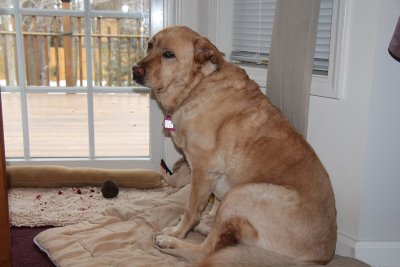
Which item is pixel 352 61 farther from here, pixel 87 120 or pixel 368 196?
pixel 87 120

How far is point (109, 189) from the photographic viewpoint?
2.70 meters

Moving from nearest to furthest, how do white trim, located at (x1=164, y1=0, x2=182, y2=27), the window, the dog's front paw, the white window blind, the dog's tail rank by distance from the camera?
the dog's tail
the dog's front paw
the white window blind
white trim, located at (x1=164, y1=0, x2=182, y2=27)
the window

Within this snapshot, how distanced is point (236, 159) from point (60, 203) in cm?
130

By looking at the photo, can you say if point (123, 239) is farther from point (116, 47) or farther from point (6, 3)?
point (6, 3)

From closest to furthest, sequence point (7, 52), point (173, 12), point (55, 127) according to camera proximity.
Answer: point (173, 12)
point (7, 52)
point (55, 127)

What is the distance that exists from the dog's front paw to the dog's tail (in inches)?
14.5

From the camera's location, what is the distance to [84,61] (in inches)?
118

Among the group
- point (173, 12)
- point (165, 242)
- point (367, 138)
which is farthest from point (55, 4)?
point (367, 138)

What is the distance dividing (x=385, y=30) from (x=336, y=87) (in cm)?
33

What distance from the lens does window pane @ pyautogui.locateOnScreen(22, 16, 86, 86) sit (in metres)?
2.93

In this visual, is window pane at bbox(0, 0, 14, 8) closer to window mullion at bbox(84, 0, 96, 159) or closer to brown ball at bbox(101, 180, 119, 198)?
window mullion at bbox(84, 0, 96, 159)

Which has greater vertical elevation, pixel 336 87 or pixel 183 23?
pixel 183 23

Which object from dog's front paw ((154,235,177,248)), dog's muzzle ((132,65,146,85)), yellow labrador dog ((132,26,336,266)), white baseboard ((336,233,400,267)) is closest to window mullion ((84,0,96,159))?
yellow labrador dog ((132,26,336,266))

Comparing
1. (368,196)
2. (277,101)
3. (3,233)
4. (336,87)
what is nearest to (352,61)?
(336,87)
